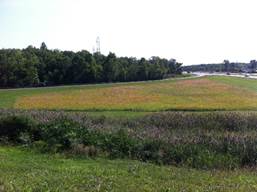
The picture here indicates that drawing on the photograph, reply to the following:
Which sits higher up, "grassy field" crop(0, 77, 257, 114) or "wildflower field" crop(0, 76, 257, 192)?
"wildflower field" crop(0, 76, 257, 192)

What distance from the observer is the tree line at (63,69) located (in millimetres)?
89688

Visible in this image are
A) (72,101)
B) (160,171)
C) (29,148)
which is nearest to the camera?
(160,171)

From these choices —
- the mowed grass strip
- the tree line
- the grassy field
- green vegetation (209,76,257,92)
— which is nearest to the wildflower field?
the mowed grass strip

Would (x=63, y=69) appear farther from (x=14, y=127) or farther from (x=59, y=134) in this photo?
(x=59, y=134)

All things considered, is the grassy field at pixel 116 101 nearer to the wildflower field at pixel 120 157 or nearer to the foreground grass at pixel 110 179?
the wildflower field at pixel 120 157

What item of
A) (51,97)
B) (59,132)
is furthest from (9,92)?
(59,132)

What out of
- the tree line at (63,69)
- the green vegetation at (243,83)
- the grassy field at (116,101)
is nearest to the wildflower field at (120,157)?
the grassy field at (116,101)

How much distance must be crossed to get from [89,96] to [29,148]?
44696mm

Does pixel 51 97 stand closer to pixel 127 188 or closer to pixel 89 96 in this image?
pixel 89 96

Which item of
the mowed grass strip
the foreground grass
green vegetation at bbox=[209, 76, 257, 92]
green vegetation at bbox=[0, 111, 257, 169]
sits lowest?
green vegetation at bbox=[209, 76, 257, 92]

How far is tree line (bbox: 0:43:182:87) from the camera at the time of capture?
89.7m

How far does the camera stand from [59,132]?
1934cm

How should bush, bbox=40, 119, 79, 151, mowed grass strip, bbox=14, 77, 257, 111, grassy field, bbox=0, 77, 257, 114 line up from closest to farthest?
bush, bbox=40, 119, 79, 151 < grassy field, bbox=0, 77, 257, 114 < mowed grass strip, bbox=14, 77, 257, 111

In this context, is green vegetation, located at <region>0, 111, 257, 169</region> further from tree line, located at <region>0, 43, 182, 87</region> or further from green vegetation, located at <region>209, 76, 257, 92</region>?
tree line, located at <region>0, 43, 182, 87</region>
